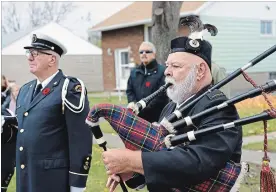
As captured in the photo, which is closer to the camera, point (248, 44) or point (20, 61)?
point (248, 44)

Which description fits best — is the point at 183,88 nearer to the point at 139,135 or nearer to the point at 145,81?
the point at 139,135

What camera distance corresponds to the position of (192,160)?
1766mm

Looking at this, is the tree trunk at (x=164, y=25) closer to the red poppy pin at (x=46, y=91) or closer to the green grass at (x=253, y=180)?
the green grass at (x=253, y=180)

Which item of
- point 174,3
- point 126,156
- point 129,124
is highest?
point 174,3

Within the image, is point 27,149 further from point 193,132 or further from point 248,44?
point 248,44

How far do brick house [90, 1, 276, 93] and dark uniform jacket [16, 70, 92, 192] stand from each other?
43.3 feet

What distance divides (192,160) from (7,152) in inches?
119

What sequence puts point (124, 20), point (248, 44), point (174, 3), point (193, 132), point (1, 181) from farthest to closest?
Answer: 1. point (124, 20)
2. point (248, 44)
3. point (174, 3)
4. point (1, 181)
5. point (193, 132)

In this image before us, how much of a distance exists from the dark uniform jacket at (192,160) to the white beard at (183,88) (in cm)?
25

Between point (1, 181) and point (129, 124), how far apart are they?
2.93m

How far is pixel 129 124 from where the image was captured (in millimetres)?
1877

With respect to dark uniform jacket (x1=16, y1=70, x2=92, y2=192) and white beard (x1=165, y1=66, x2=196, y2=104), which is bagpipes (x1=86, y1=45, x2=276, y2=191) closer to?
white beard (x1=165, y1=66, x2=196, y2=104)

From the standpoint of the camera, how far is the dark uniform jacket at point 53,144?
119 inches

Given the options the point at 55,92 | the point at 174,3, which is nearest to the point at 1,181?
the point at 55,92
